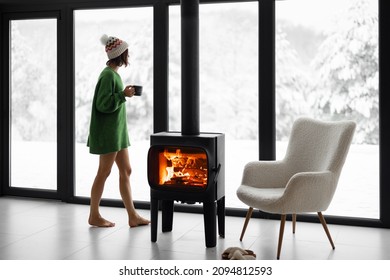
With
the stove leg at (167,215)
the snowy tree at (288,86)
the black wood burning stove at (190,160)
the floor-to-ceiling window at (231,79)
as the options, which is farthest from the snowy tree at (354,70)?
the stove leg at (167,215)

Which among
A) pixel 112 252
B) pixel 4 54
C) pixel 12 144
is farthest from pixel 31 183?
pixel 112 252

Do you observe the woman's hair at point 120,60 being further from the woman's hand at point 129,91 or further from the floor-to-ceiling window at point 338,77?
the floor-to-ceiling window at point 338,77

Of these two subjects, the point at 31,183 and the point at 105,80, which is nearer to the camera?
the point at 105,80

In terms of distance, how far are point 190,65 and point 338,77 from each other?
1304mm

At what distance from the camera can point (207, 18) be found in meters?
4.99

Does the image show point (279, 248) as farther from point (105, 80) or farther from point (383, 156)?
point (105, 80)

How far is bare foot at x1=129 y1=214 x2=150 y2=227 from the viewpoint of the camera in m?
4.52

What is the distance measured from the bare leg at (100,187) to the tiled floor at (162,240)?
0.25 ft

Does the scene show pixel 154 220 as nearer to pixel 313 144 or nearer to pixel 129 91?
pixel 129 91

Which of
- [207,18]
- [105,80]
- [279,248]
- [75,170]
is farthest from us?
[75,170]

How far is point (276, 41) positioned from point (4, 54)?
281 centimetres

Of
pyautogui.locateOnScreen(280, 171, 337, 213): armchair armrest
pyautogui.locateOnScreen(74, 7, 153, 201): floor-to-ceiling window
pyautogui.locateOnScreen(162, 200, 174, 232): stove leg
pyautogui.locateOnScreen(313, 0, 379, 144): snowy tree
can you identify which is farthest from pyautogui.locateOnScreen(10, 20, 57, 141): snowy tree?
pyautogui.locateOnScreen(280, 171, 337, 213): armchair armrest

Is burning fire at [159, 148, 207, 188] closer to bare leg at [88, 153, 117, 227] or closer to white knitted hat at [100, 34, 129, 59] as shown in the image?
bare leg at [88, 153, 117, 227]

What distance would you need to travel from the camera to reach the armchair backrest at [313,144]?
401cm
